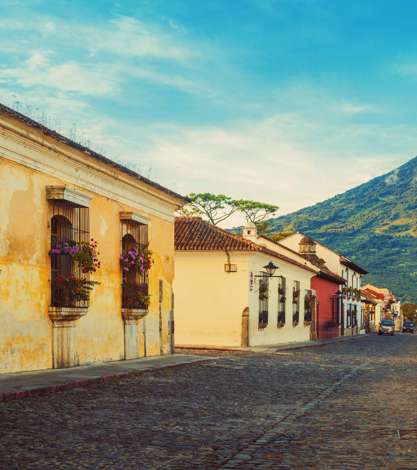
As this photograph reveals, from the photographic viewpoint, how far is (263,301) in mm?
33375

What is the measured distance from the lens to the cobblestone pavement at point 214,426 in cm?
659

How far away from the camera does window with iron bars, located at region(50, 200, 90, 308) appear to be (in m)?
15.7

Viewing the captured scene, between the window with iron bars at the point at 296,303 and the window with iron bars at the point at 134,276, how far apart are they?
20219 millimetres

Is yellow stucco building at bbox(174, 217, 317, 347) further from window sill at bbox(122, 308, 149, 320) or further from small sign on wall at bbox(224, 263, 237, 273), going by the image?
window sill at bbox(122, 308, 149, 320)

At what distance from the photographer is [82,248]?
16.4 m

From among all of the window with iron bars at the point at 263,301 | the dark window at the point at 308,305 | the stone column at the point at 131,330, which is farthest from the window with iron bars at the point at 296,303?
the stone column at the point at 131,330

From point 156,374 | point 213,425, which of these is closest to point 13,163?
point 156,374

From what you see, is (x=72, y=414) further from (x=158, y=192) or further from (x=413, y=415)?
(x=158, y=192)

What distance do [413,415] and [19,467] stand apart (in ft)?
17.6

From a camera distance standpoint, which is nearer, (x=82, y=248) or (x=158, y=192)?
(x=82, y=248)

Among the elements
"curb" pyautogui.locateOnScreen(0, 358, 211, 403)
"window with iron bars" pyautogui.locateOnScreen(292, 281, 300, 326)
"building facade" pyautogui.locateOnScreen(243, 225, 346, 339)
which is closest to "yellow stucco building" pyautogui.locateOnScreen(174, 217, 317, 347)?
"building facade" pyautogui.locateOnScreen(243, 225, 346, 339)

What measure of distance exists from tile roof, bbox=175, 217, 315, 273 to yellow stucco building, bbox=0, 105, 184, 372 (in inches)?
367

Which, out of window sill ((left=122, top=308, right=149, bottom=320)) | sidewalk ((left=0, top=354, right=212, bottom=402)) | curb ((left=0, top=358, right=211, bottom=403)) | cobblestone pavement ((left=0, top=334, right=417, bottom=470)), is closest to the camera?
cobblestone pavement ((left=0, top=334, right=417, bottom=470))

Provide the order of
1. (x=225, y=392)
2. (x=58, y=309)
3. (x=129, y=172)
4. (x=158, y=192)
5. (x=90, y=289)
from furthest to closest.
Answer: (x=158, y=192) < (x=129, y=172) < (x=90, y=289) < (x=58, y=309) < (x=225, y=392)
